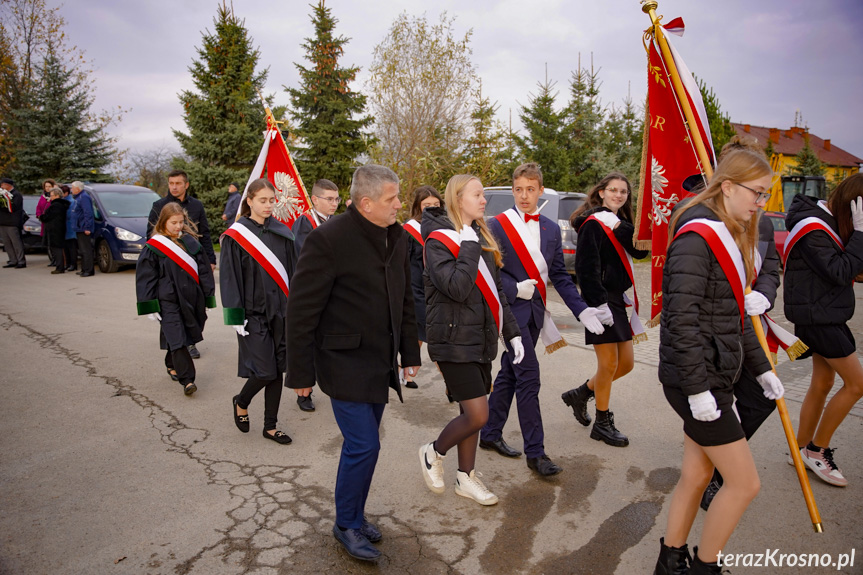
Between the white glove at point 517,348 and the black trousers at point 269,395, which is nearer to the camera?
the white glove at point 517,348

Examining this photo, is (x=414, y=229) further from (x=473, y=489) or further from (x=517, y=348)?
(x=473, y=489)

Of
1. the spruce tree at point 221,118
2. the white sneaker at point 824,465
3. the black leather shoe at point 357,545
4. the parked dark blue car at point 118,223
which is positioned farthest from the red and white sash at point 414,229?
the spruce tree at point 221,118

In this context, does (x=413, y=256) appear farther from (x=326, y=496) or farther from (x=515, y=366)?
(x=326, y=496)

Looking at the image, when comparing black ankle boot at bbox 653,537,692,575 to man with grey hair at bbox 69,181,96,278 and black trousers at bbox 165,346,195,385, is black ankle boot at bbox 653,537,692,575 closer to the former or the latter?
black trousers at bbox 165,346,195,385

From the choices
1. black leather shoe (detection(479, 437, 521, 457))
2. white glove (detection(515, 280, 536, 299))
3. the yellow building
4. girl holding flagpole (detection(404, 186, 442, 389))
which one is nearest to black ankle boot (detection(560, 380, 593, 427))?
black leather shoe (detection(479, 437, 521, 457))

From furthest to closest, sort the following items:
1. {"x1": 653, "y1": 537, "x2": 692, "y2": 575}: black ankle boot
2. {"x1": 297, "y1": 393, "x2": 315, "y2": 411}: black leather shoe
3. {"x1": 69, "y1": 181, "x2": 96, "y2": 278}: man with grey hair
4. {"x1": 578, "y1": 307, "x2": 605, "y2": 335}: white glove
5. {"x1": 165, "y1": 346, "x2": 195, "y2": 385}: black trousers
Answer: {"x1": 69, "y1": 181, "x2": 96, "y2": 278}: man with grey hair
{"x1": 165, "y1": 346, "x2": 195, "y2": 385}: black trousers
{"x1": 297, "y1": 393, "x2": 315, "y2": 411}: black leather shoe
{"x1": 578, "y1": 307, "x2": 605, "y2": 335}: white glove
{"x1": 653, "y1": 537, "x2": 692, "y2": 575}: black ankle boot

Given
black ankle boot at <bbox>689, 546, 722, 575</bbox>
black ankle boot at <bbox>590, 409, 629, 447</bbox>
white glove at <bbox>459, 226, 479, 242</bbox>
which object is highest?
white glove at <bbox>459, 226, 479, 242</bbox>

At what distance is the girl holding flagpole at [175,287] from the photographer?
225 inches

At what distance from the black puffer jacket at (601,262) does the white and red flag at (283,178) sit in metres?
3.32

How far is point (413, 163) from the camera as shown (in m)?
17.3

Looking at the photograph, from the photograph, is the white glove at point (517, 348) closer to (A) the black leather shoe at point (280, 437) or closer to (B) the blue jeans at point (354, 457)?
(B) the blue jeans at point (354, 457)

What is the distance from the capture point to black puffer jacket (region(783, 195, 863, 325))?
149 inches

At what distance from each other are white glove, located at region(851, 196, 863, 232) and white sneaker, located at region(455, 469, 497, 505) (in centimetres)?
286

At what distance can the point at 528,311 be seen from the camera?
4219mm
